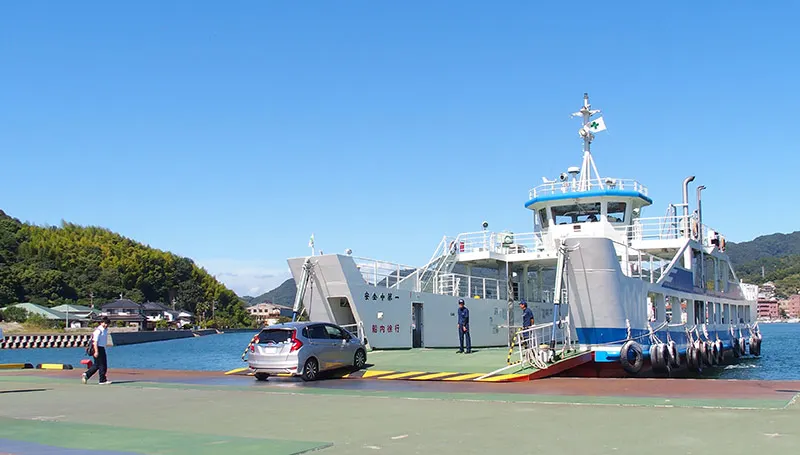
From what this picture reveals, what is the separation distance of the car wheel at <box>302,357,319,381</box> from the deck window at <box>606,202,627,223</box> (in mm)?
13815

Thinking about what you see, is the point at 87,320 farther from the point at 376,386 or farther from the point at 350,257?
the point at 376,386

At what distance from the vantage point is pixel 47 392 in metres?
14.0

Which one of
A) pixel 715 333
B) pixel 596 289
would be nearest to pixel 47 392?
pixel 596 289

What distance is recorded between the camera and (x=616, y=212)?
26.7 metres

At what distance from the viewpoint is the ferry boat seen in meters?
19.5

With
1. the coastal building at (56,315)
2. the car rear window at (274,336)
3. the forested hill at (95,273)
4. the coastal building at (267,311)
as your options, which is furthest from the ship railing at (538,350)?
the coastal building at (267,311)

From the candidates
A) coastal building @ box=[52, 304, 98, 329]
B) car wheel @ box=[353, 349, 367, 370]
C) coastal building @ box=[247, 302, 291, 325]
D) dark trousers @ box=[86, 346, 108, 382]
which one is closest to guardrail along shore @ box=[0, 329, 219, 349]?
coastal building @ box=[52, 304, 98, 329]

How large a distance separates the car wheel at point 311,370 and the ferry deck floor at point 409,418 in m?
1.10

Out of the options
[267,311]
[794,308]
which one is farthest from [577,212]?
[794,308]

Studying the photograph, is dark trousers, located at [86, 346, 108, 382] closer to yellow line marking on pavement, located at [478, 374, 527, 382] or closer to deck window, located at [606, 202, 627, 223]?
yellow line marking on pavement, located at [478, 374, 527, 382]

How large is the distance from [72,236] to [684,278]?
12036 centimetres

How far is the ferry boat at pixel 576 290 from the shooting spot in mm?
19469

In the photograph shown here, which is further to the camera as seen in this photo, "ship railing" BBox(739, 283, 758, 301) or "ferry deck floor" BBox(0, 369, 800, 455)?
"ship railing" BBox(739, 283, 758, 301)

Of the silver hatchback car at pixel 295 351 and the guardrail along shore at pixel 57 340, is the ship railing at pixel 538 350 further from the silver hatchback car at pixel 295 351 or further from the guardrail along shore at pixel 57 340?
the guardrail along shore at pixel 57 340
